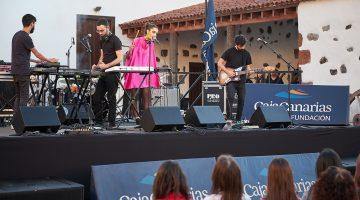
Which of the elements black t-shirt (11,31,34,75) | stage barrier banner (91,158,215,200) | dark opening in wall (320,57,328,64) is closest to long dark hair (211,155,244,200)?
stage barrier banner (91,158,215,200)

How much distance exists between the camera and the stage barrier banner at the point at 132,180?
6484 millimetres

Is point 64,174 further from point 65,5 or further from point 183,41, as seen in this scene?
point 183,41

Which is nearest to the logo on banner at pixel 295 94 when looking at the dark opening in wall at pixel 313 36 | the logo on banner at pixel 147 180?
the logo on banner at pixel 147 180

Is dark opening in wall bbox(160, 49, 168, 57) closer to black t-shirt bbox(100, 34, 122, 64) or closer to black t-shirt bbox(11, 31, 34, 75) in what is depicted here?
black t-shirt bbox(100, 34, 122, 64)

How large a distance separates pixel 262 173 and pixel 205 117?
105 centimetres

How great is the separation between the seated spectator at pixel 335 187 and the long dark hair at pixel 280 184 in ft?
4.03

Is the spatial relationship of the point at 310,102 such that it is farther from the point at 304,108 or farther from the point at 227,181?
the point at 227,181

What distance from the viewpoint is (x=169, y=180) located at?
4.78 metres

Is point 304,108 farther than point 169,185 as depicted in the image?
Yes

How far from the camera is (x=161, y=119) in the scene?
7.38 m

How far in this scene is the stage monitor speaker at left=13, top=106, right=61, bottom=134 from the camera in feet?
21.7

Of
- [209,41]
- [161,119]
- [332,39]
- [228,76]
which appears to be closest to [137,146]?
[161,119]

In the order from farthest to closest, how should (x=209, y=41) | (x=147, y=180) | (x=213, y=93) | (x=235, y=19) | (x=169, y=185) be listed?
1. (x=235, y=19)
2. (x=213, y=93)
3. (x=209, y=41)
4. (x=147, y=180)
5. (x=169, y=185)

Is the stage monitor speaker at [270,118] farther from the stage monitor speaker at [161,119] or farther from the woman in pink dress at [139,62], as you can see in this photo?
the woman in pink dress at [139,62]
